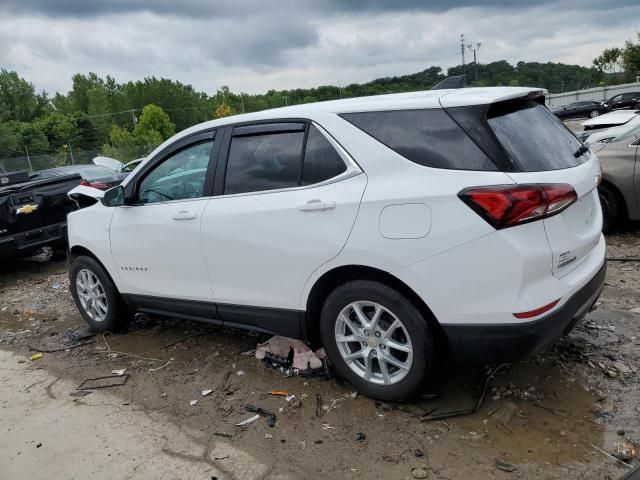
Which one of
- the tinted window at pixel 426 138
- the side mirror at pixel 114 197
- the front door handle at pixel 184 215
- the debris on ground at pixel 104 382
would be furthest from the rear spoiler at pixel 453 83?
the debris on ground at pixel 104 382

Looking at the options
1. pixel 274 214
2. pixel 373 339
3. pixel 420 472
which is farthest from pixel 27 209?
pixel 420 472

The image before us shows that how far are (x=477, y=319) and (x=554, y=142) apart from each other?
46.5 inches

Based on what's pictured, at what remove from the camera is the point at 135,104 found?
84.1 meters

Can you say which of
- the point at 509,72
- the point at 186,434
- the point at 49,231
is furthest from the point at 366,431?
the point at 509,72

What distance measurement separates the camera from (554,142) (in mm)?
3188

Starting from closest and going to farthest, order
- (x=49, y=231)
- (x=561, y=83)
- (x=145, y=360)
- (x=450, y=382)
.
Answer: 1. (x=450, y=382)
2. (x=145, y=360)
3. (x=49, y=231)
4. (x=561, y=83)

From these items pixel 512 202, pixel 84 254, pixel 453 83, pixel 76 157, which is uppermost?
pixel 76 157

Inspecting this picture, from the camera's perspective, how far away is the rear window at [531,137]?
286cm

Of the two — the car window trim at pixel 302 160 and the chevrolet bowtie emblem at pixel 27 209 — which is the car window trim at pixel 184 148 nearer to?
the car window trim at pixel 302 160

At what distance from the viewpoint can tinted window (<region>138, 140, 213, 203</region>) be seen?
4.05 m

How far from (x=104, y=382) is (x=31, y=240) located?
4.23m

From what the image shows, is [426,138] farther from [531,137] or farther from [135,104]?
[135,104]

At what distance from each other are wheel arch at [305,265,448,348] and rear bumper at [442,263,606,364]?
11 cm

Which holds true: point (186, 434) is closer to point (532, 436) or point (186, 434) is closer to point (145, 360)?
point (145, 360)
